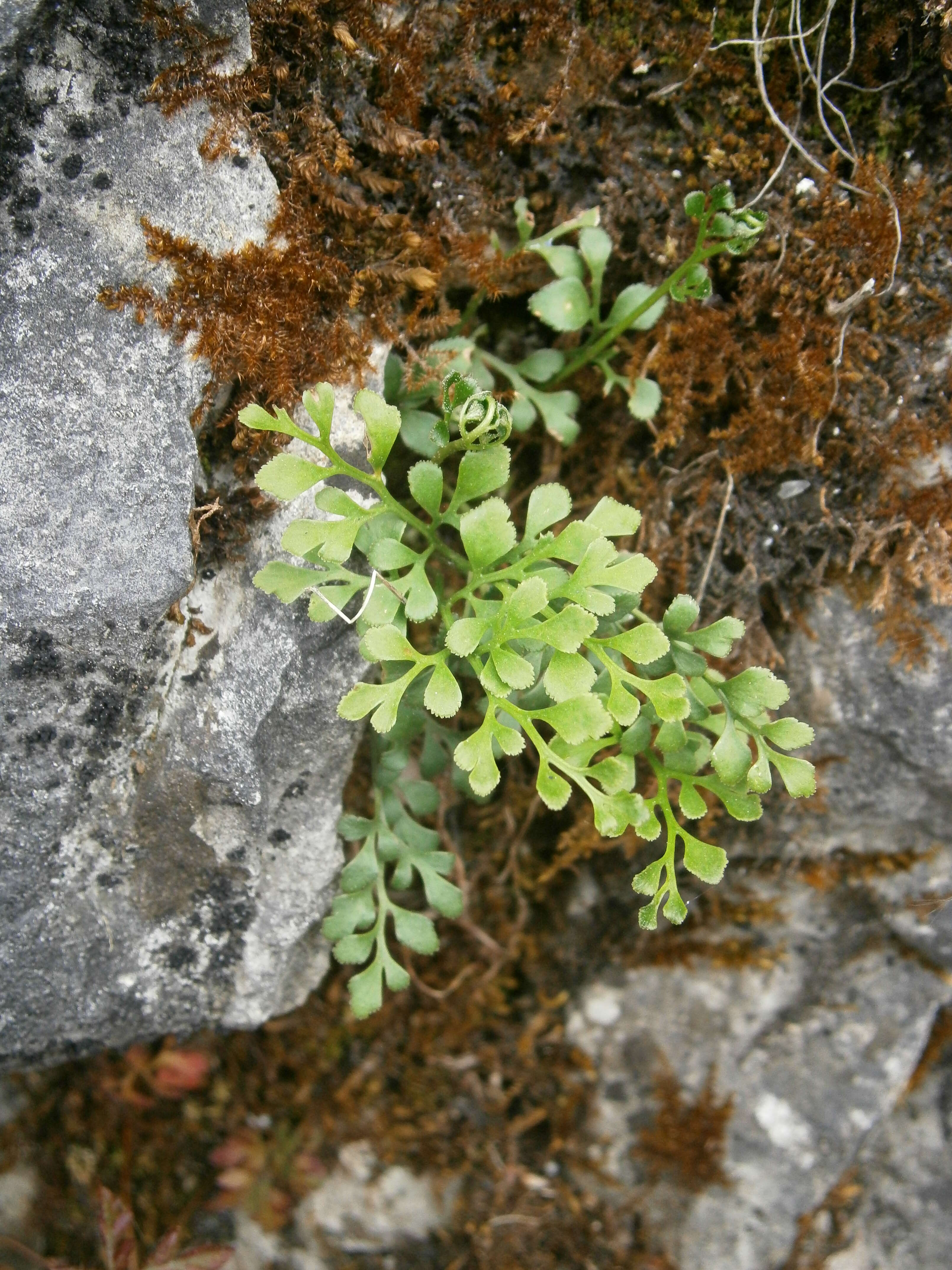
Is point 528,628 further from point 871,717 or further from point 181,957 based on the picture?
point 181,957

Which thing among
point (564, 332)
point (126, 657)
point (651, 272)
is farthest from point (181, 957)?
point (651, 272)

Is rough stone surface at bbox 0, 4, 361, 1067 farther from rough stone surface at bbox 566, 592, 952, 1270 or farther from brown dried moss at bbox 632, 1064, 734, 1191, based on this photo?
brown dried moss at bbox 632, 1064, 734, 1191

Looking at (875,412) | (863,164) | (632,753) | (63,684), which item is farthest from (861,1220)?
(863,164)

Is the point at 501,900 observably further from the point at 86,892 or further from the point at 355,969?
the point at 86,892

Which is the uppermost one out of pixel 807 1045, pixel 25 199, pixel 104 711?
pixel 25 199

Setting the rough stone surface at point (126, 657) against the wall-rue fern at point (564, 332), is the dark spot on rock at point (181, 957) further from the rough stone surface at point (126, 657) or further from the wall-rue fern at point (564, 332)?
the wall-rue fern at point (564, 332)

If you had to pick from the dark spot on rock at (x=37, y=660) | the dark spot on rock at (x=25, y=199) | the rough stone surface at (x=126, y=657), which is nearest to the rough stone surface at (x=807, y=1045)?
the rough stone surface at (x=126, y=657)
